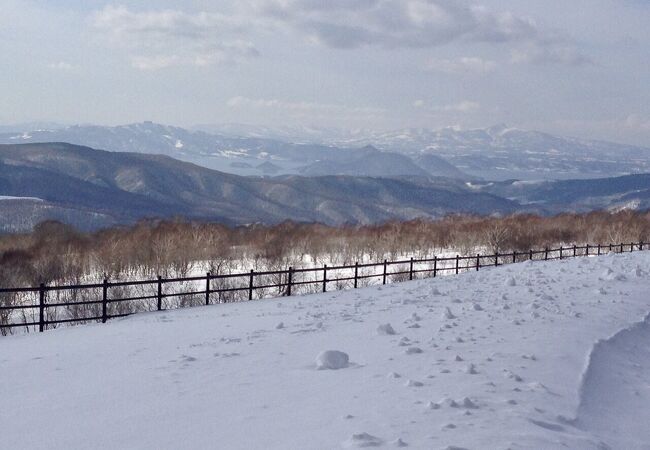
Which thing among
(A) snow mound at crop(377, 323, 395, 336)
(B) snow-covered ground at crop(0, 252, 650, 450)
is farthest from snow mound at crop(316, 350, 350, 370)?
(A) snow mound at crop(377, 323, 395, 336)

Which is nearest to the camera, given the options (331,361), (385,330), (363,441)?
(363,441)

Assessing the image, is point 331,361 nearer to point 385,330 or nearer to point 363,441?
point 385,330

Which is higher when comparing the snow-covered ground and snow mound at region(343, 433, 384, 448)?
snow mound at region(343, 433, 384, 448)

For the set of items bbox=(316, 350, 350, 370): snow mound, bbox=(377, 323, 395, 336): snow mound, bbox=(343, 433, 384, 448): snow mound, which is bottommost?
bbox=(377, 323, 395, 336): snow mound

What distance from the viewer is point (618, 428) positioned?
341 inches

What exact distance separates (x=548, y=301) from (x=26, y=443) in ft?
46.3

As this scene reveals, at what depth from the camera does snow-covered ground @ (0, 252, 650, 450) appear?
320 inches

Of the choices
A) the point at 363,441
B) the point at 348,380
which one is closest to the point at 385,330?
the point at 348,380

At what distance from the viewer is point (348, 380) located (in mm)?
10469

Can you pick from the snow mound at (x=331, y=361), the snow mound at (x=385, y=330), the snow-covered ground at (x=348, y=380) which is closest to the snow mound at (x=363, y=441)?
the snow-covered ground at (x=348, y=380)

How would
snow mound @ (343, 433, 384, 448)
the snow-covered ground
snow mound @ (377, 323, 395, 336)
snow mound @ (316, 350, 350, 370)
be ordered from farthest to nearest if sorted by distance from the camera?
snow mound @ (377, 323, 395, 336)
snow mound @ (316, 350, 350, 370)
the snow-covered ground
snow mound @ (343, 433, 384, 448)

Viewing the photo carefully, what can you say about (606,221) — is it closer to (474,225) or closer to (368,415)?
(474,225)

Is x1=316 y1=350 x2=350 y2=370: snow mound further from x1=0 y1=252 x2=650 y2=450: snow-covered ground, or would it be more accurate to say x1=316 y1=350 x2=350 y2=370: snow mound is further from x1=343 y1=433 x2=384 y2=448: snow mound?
x1=343 y1=433 x2=384 y2=448: snow mound

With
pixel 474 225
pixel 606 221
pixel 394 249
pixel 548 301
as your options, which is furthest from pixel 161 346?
pixel 606 221
